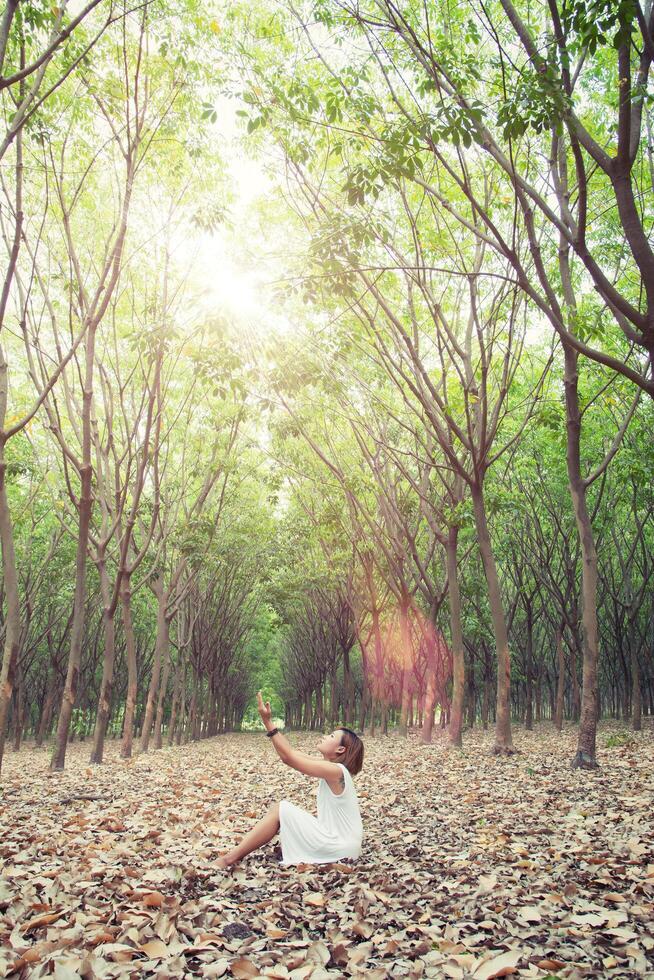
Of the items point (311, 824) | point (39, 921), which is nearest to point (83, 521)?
point (311, 824)

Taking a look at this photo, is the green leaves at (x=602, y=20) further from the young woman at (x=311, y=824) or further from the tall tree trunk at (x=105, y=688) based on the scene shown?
the tall tree trunk at (x=105, y=688)

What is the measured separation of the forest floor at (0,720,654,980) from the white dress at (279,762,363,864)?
13 centimetres

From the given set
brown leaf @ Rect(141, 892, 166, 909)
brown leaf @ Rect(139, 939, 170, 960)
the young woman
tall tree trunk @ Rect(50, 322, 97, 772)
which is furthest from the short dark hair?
tall tree trunk @ Rect(50, 322, 97, 772)

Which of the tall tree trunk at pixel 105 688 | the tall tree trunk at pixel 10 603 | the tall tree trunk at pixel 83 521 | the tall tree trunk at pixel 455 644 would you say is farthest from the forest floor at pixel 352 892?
the tall tree trunk at pixel 455 644

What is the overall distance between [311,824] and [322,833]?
0.12 m

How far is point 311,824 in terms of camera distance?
5703 mm

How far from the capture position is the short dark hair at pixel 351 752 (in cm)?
610

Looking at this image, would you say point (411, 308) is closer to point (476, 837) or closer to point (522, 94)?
point (522, 94)

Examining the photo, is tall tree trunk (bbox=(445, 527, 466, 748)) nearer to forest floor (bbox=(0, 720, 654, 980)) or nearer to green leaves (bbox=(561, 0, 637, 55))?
forest floor (bbox=(0, 720, 654, 980))

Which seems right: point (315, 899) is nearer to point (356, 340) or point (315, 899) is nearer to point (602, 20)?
point (602, 20)

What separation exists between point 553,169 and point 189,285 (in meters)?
7.68

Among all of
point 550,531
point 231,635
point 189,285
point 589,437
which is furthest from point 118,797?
point 231,635

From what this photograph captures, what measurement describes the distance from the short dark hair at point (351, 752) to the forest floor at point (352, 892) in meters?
0.81

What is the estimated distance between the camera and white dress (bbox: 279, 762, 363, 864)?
562 cm
